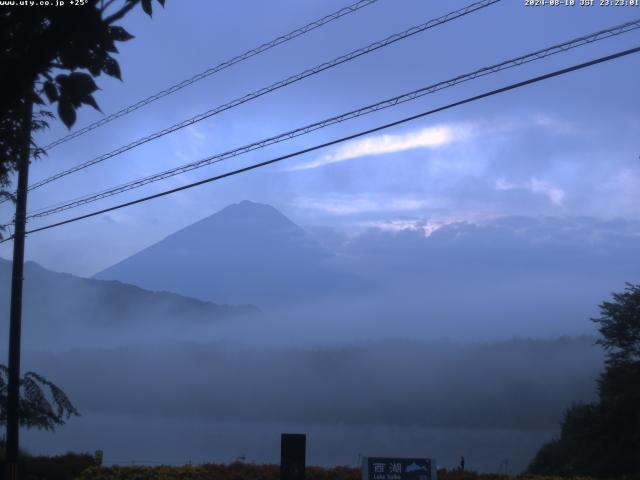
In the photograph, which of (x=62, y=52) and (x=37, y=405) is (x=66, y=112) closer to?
(x=62, y=52)

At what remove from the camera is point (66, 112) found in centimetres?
455

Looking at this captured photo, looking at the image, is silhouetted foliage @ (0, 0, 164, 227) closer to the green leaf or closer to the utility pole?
the green leaf

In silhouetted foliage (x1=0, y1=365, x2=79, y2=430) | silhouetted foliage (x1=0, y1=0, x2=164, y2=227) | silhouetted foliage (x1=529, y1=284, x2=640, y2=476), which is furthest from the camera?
silhouetted foliage (x1=529, y1=284, x2=640, y2=476)

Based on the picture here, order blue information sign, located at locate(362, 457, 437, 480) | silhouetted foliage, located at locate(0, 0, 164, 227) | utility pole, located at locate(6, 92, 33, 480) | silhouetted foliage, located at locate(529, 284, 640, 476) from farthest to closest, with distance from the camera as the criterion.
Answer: silhouetted foliage, located at locate(529, 284, 640, 476), utility pole, located at locate(6, 92, 33, 480), blue information sign, located at locate(362, 457, 437, 480), silhouetted foliage, located at locate(0, 0, 164, 227)

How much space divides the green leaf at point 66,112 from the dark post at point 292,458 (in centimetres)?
880

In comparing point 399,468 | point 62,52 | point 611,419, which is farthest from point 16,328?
point 611,419

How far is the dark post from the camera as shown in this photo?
1229cm

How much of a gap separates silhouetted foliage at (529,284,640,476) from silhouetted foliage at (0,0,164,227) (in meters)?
17.1

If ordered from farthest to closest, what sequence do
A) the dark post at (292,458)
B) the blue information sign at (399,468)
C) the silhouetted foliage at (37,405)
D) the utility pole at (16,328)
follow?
the silhouetted foliage at (37,405)
the utility pole at (16,328)
the dark post at (292,458)
the blue information sign at (399,468)

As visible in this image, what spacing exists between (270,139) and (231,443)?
572 inches

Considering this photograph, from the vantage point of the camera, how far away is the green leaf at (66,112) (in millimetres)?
4539

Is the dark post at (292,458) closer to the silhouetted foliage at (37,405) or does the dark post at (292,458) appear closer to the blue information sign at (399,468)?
the blue information sign at (399,468)

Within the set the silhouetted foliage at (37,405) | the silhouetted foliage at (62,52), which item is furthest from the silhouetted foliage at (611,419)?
the silhouetted foliage at (62,52)

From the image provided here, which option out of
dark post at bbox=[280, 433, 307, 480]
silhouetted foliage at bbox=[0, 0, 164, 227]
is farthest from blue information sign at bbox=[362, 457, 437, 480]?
silhouetted foliage at bbox=[0, 0, 164, 227]
